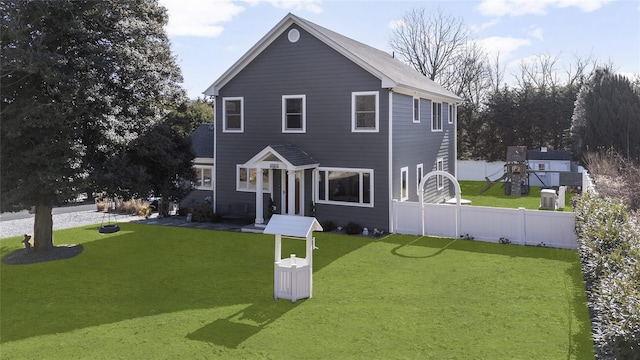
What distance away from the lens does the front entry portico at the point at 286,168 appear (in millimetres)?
18391

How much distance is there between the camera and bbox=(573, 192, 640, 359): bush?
5.91m

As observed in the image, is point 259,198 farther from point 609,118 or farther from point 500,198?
point 609,118

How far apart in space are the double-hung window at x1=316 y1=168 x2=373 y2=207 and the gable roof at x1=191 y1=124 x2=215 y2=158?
24.2 feet

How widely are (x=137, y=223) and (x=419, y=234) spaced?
12.7m

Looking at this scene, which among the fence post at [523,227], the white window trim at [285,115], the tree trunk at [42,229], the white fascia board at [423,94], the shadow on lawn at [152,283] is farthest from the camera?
the white window trim at [285,115]

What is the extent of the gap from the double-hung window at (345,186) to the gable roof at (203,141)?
7.38 m

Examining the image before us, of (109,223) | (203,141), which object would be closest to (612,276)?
(109,223)

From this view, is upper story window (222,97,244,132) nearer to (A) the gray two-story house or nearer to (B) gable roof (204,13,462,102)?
(A) the gray two-story house

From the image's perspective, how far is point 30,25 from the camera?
42.5 ft

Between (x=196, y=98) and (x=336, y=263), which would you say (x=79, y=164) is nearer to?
(x=336, y=263)

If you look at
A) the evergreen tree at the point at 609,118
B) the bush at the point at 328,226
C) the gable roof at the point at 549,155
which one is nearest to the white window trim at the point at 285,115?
the bush at the point at 328,226

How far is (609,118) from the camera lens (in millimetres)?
29547

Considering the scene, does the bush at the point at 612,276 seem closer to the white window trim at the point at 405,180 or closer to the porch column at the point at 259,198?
the white window trim at the point at 405,180

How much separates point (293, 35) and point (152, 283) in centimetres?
1204
